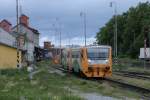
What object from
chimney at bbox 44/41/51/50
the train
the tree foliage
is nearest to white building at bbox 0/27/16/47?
the train

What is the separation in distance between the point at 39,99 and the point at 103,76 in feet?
95.1

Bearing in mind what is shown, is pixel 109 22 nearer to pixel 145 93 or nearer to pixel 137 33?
pixel 137 33

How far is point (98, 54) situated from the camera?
47156 mm

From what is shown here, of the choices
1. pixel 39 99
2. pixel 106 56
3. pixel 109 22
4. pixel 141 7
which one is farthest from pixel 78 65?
pixel 109 22

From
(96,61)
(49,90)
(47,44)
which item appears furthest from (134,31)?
(49,90)

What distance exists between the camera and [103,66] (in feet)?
154

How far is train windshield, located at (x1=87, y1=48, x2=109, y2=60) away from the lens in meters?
47.2

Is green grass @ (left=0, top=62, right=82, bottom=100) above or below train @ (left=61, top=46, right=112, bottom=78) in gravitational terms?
below

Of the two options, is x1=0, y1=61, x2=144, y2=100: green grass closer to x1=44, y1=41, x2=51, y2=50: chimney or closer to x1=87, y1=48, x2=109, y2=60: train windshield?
x1=87, y1=48, x2=109, y2=60: train windshield

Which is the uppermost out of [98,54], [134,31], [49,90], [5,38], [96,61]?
[134,31]

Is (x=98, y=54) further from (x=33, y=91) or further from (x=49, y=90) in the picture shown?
(x=33, y=91)

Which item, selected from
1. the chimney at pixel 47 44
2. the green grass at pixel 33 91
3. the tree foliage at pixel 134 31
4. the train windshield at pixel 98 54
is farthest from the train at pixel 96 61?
the chimney at pixel 47 44

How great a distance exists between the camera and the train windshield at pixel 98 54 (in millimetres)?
47178

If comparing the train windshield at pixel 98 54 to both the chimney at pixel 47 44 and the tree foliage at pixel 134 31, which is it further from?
the chimney at pixel 47 44
